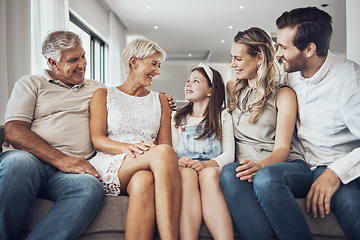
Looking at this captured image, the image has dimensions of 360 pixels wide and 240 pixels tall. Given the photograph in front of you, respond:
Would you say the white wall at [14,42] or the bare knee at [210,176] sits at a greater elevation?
the white wall at [14,42]

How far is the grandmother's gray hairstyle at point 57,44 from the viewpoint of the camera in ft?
5.75

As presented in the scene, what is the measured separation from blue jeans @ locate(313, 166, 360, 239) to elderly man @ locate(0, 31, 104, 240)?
0.95 metres

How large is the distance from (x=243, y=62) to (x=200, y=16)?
5.34 metres

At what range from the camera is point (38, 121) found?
5.28ft

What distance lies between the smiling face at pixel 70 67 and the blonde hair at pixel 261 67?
877 mm

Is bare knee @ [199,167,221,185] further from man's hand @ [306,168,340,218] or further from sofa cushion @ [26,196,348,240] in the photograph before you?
man's hand @ [306,168,340,218]

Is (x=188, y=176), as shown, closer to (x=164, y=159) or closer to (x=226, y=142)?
(x=164, y=159)

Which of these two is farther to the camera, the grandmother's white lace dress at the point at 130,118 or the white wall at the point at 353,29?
the white wall at the point at 353,29

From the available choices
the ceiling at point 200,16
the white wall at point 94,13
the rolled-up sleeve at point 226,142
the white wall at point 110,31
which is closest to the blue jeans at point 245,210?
the rolled-up sleeve at point 226,142

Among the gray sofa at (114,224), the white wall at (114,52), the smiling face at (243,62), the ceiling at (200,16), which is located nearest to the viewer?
the gray sofa at (114,224)

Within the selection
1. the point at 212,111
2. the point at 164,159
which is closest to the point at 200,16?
the point at 212,111

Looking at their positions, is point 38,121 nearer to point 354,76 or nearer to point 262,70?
point 262,70

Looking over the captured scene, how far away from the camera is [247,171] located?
4.39 feet

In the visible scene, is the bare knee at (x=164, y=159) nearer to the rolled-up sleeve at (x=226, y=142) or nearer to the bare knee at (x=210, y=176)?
the bare knee at (x=210, y=176)
